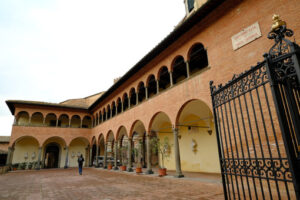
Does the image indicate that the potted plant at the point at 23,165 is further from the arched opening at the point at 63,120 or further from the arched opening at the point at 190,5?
the arched opening at the point at 190,5

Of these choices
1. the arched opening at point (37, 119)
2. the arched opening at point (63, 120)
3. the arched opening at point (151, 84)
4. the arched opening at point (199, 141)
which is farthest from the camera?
the arched opening at point (63, 120)

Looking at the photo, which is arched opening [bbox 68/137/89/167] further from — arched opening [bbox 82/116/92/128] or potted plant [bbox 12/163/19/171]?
potted plant [bbox 12/163/19/171]

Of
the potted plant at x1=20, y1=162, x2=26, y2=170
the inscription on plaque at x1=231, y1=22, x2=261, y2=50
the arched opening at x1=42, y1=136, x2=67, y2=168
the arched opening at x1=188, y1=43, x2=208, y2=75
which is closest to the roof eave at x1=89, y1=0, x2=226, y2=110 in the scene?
the arched opening at x1=188, y1=43, x2=208, y2=75

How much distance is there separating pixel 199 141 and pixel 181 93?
15.0 feet

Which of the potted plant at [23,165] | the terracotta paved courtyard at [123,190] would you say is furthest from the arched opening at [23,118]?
the terracotta paved courtyard at [123,190]

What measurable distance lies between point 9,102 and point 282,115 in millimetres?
25336

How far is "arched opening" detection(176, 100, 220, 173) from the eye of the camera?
11984mm

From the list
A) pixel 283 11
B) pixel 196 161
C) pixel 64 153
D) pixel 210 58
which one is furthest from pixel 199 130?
pixel 64 153

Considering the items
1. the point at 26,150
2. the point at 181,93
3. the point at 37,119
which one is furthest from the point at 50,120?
the point at 181,93

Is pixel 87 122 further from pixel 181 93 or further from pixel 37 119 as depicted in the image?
pixel 181 93

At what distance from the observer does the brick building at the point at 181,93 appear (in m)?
7.71

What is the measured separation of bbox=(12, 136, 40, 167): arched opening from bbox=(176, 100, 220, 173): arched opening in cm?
1874

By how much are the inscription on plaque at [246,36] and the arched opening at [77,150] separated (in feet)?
74.8

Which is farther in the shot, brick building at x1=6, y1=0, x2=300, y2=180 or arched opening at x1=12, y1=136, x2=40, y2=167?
arched opening at x1=12, y1=136, x2=40, y2=167
